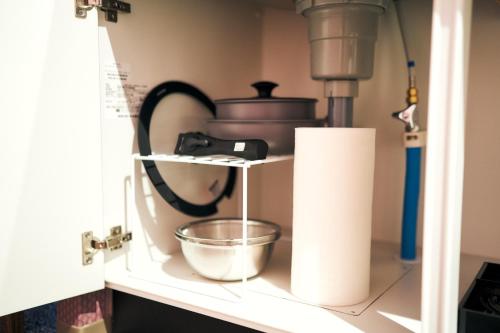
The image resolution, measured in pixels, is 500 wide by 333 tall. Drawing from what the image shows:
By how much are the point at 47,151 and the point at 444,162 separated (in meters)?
0.65

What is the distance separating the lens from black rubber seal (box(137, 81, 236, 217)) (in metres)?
1.04

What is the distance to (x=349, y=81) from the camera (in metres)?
1.02

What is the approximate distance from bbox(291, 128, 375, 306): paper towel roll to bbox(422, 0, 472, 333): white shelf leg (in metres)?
0.19

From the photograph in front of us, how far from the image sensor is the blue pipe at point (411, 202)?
43.7 inches

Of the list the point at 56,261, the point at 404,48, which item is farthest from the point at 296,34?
the point at 56,261

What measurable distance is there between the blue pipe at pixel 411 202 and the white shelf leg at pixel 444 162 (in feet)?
1.50

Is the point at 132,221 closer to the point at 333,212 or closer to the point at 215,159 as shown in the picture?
the point at 215,159

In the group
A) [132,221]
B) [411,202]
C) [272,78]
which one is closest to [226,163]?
[132,221]

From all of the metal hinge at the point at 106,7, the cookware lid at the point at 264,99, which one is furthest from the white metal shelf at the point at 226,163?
the metal hinge at the point at 106,7

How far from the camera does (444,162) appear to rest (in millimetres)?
633

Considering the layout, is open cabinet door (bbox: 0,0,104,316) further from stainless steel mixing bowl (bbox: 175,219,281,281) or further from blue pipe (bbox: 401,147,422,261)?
blue pipe (bbox: 401,147,422,261)

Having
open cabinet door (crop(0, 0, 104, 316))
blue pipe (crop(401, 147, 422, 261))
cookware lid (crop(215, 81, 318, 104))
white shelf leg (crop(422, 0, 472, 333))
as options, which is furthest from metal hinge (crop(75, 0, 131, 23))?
blue pipe (crop(401, 147, 422, 261))

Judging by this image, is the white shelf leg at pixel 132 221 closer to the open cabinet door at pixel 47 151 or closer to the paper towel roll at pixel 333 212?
the open cabinet door at pixel 47 151

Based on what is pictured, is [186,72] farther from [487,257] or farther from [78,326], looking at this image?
[487,257]
